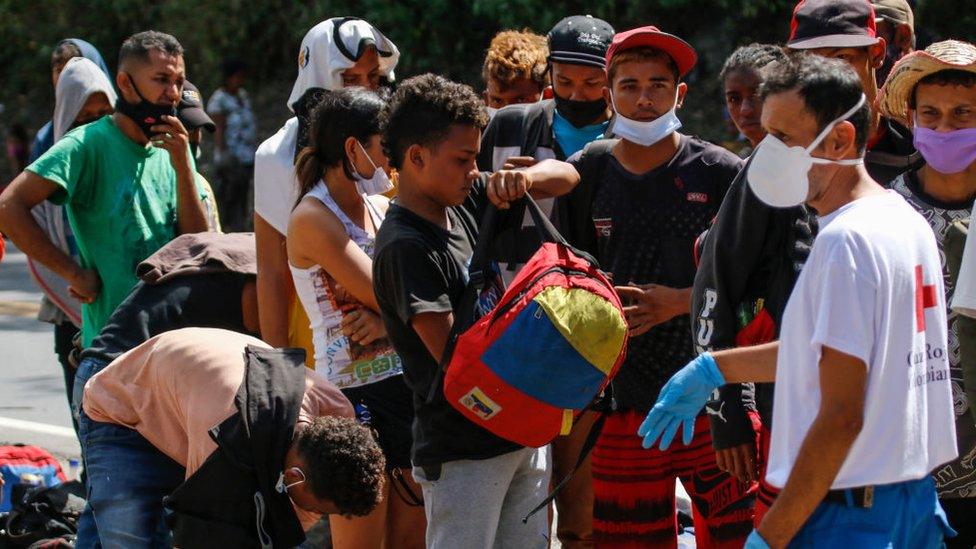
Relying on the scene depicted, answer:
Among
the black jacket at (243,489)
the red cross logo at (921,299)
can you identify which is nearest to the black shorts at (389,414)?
the black jacket at (243,489)

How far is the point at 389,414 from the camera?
4.48 metres

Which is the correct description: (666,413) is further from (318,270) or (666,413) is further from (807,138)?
(318,270)

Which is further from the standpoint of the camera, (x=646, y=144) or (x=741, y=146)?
(x=741, y=146)

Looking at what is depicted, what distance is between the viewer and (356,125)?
4539mm

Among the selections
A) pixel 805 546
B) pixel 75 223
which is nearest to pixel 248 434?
pixel 805 546

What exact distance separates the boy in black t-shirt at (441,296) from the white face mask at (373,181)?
0.50m

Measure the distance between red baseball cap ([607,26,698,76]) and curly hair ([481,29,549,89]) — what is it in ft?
3.48

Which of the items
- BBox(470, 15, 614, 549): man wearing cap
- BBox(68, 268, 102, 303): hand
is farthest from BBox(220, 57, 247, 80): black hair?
BBox(470, 15, 614, 549): man wearing cap

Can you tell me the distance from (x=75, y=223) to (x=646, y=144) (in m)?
2.49

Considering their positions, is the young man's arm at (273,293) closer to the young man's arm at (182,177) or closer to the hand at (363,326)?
the hand at (363,326)

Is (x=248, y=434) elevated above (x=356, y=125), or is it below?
below

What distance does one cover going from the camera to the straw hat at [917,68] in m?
4.11

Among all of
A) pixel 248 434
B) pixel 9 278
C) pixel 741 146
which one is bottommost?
pixel 9 278

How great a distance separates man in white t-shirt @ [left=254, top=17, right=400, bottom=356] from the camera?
190 inches
